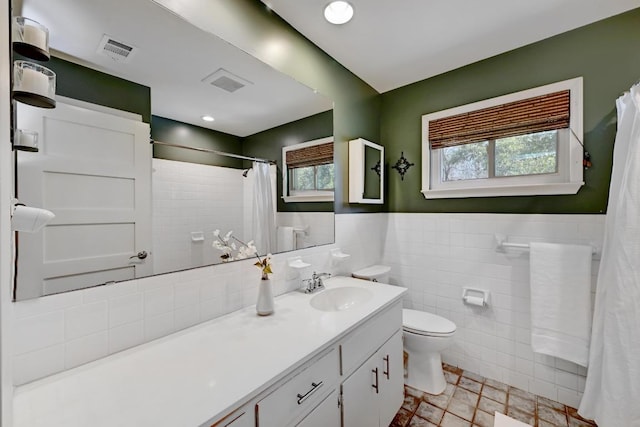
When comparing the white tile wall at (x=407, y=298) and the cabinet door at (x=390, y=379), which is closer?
the white tile wall at (x=407, y=298)

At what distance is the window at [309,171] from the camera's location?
1.78m

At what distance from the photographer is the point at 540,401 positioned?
1834 mm

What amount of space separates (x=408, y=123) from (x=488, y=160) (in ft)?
2.38

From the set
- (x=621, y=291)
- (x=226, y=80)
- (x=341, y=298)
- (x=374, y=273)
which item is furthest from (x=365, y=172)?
(x=621, y=291)

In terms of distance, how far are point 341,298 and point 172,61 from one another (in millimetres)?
1538

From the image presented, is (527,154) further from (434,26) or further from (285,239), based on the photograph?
(285,239)

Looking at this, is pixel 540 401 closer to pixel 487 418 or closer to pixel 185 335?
pixel 487 418

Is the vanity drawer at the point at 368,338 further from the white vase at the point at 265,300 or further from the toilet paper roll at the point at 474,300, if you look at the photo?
the toilet paper roll at the point at 474,300

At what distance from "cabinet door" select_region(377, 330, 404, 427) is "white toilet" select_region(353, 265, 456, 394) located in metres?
0.28

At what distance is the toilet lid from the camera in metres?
1.86

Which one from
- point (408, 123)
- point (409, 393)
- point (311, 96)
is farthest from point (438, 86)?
point (409, 393)

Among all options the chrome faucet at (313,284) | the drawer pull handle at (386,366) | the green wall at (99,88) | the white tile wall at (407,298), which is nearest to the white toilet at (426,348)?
the white tile wall at (407,298)

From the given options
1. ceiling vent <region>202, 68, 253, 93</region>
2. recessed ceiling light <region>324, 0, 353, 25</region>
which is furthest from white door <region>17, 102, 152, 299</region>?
recessed ceiling light <region>324, 0, 353, 25</region>

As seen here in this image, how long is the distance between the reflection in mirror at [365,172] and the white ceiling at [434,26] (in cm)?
64
